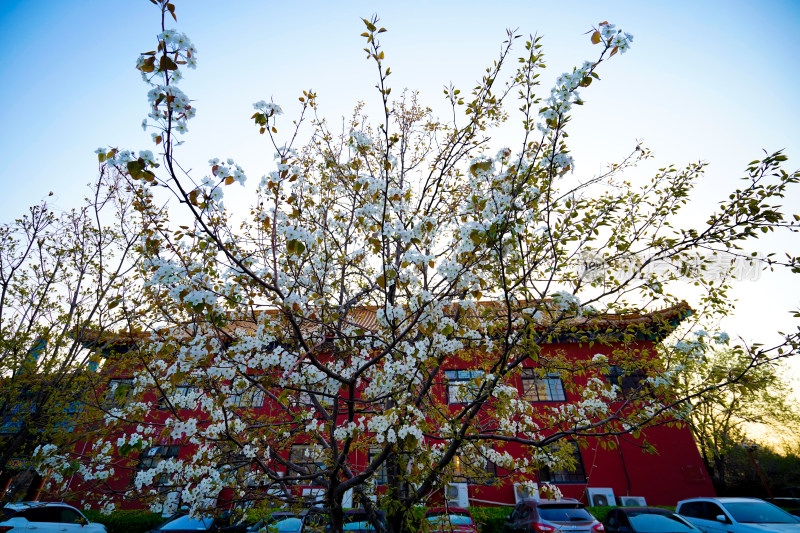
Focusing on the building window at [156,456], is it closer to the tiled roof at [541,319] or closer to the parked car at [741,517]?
the tiled roof at [541,319]

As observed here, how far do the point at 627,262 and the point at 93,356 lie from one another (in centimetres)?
1090

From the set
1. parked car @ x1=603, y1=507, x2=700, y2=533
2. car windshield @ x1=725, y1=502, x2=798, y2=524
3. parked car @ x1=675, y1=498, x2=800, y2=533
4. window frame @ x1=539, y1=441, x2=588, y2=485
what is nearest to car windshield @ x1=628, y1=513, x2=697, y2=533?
parked car @ x1=603, y1=507, x2=700, y2=533

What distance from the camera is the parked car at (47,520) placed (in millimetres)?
9141

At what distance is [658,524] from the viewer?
7.91m

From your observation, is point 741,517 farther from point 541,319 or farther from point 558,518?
point 541,319

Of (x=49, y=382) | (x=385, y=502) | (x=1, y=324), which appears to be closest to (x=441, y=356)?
(x=385, y=502)

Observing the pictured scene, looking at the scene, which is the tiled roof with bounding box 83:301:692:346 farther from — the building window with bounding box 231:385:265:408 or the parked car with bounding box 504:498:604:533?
the parked car with bounding box 504:498:604:533

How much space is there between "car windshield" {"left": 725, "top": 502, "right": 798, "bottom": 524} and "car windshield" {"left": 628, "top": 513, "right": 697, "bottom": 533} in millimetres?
1256

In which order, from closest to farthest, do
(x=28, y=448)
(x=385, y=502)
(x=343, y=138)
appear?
(x=385, y=502) < (x=343, y=138) < (x=28, y=448)

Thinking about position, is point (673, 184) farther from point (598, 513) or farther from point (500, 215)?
point (598, 513)

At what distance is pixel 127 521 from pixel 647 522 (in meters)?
15.5

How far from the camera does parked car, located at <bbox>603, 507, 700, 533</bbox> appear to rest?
772cm

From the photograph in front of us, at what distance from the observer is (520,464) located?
253 inches

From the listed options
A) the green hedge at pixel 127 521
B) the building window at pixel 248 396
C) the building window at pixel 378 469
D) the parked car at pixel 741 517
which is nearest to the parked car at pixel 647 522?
the parked car at pixel 741 517
